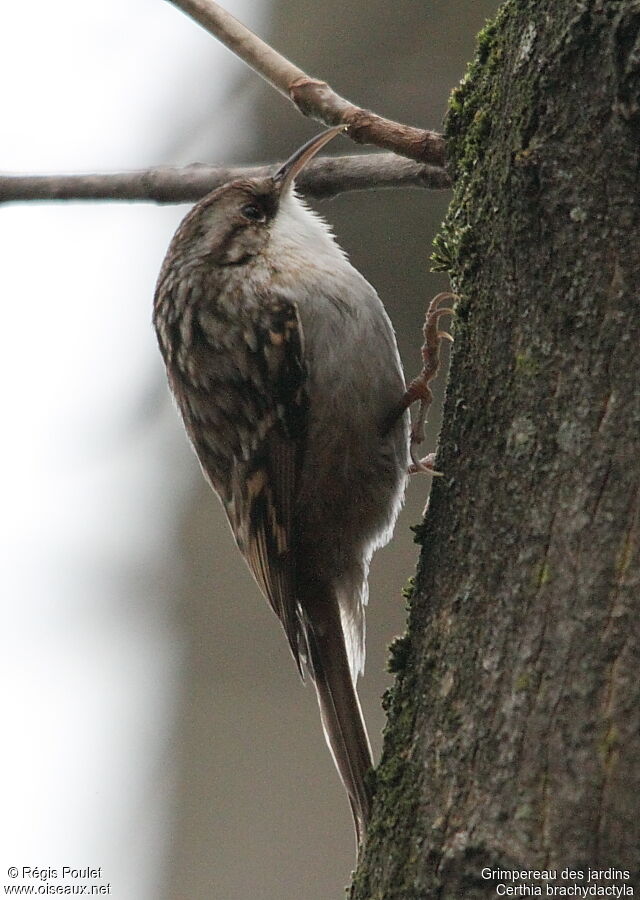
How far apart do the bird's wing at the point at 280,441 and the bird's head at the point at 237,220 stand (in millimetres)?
214

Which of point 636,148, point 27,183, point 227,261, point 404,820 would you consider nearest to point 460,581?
point 404,820

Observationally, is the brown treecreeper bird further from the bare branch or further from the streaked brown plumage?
the bare branch

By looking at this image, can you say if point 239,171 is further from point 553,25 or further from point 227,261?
point 553,25

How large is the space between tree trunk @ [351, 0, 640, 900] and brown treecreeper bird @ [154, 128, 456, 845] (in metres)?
0.83

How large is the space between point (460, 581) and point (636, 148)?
0.57 meters

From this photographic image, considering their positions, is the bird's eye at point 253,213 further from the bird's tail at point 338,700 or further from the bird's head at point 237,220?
the bird's tail at point 338,700

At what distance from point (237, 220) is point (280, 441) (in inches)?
22.2

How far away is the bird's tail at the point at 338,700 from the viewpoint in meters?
2.16

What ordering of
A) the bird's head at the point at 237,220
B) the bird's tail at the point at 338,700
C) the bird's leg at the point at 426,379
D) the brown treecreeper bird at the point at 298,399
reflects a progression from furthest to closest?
the bird's head at the point at 237,220, the brown treecreeper bird at the point at 298,399, the bird's leg at the point at 426,379, the bird's tail at the point at 338,700

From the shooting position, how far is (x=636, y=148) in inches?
51.7

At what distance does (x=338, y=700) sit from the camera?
7.59 feet

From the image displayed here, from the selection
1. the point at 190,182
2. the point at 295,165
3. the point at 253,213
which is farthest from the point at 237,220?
the point at 190,182

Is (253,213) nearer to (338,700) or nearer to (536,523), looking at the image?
(338,700)

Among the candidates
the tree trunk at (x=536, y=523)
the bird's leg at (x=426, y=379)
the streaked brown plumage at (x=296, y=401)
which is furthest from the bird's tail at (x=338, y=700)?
A: the tree trunk at (x=536, y=523)
